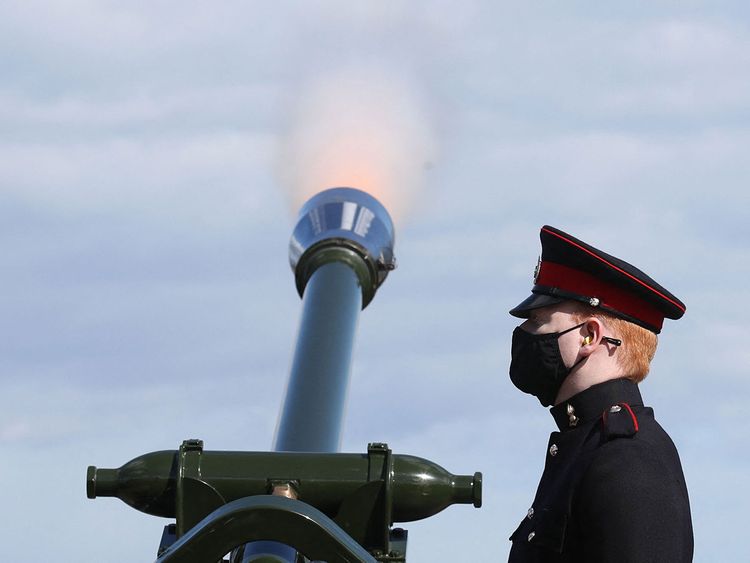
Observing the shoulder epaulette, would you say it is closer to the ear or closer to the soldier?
the soldier

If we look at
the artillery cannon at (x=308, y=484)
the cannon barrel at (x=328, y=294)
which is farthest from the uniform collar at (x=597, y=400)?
the cannon barrel at (x=328, y=294)

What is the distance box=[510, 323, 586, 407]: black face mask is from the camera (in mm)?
5605

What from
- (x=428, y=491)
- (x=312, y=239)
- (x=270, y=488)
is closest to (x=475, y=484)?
(x=428, y=491)

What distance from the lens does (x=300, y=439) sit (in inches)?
340

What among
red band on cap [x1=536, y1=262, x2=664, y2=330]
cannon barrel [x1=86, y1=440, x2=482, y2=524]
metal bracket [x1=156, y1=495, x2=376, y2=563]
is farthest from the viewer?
cannon barrel [x1=86, y1=440, x2=482, y2=524]

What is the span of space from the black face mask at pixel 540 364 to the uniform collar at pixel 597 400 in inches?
3.5

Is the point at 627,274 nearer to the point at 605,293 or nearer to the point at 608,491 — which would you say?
the point at 605,293

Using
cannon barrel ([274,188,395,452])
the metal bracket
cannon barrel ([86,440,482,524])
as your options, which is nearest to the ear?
the metal bracket

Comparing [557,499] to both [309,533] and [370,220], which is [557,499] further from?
[370,220]

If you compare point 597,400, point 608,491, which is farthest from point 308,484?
point 608,491

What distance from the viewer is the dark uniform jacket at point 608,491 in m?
5.16

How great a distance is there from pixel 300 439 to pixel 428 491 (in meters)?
2.00

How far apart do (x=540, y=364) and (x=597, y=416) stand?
264mm

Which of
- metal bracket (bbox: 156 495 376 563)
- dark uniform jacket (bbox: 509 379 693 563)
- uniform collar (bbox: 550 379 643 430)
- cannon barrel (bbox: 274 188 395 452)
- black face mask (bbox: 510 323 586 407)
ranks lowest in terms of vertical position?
metal bracket (bbox: 156 495 376 563)
